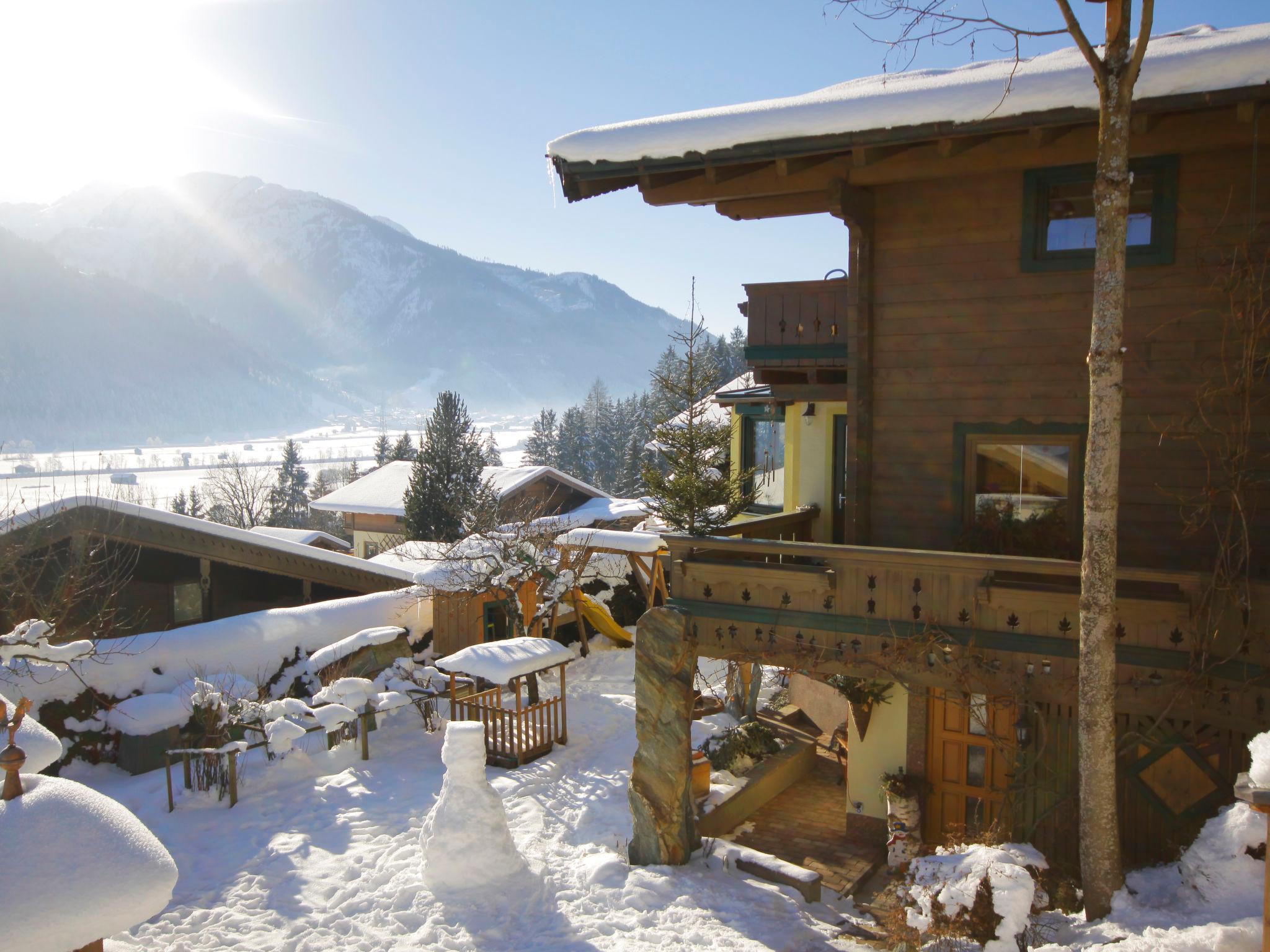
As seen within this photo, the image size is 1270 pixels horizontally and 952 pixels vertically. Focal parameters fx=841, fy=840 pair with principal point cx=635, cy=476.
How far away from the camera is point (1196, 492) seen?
28.2 ft

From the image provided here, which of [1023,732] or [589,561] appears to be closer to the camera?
[1023,732]

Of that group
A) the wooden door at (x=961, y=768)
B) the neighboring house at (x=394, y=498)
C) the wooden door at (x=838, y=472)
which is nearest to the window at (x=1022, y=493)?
the wooden door at (x=961, y=768)

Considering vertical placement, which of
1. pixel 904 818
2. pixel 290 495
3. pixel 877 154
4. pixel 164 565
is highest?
pixel 877 154

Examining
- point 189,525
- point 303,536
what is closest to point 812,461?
point 189,525

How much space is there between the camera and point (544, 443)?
74500 millimetres

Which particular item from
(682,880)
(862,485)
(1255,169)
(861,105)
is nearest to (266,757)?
(682,880)

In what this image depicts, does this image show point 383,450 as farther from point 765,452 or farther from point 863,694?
point 863,694

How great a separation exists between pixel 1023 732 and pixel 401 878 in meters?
7.40

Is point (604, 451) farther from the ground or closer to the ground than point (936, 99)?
closer to the ground

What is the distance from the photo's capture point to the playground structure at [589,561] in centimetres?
2086

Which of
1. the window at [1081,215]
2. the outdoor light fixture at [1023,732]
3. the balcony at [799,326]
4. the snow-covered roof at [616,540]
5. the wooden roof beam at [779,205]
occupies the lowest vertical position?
the outdoor light fixture at [1023,732]

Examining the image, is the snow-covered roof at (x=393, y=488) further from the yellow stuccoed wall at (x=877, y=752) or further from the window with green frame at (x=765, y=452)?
the yellow stuccoed wall at (x=877, y=752)

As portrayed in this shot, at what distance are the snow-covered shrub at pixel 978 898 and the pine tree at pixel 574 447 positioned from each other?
2425 inches

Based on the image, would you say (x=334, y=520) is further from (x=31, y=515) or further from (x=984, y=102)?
(x=984, y=102)
